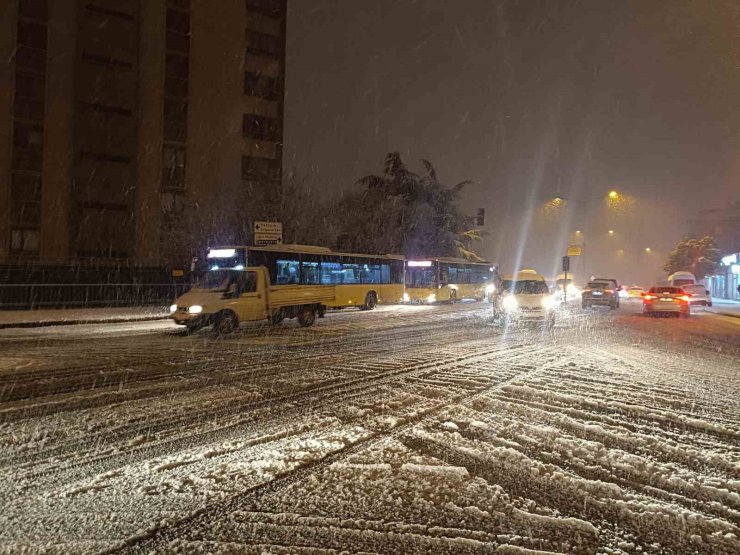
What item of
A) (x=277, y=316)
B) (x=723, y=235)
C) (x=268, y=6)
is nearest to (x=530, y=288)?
(x=277, y=316)

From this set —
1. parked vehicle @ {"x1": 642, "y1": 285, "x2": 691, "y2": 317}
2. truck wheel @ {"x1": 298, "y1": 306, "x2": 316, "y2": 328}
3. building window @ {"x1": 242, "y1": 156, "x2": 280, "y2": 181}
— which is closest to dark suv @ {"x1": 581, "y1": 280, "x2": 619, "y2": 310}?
parked vehicle @ {"x1": 642, "y1": 285, "x2": 691, "y2": 317}

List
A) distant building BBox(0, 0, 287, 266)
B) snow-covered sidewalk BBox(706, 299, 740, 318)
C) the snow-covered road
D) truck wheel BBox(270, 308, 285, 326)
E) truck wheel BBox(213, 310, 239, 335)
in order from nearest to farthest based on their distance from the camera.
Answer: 1. the snow-covered road
2. truck wheel BBox(213, 310, 239, 335)
3. truck wheel BBox(270, 308, 285, 326)
4. snow-covered sidewalk BBox(706, 299, 740, 318)
5. distant building BBox(0, 0, 287, 266)

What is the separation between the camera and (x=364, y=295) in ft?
106

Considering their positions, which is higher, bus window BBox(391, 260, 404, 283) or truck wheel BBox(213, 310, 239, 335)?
bus window BBox(391, 260, 404, 283)

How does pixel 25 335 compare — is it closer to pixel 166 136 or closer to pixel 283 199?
pixel 283 199

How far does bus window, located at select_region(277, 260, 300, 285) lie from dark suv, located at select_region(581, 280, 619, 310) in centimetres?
1710

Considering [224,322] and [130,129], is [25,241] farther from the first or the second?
[224,322]

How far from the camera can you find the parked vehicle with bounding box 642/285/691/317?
28.5m

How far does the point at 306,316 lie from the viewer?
2091 centimetres

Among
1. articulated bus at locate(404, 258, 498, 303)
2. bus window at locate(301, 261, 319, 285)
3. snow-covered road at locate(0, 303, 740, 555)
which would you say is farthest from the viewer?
articulated bus at locate(404, 258, 498, 303)

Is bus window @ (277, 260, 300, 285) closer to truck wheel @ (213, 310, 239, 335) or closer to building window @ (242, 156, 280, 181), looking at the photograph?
truck wheel @ (213, 310, 239, 335)

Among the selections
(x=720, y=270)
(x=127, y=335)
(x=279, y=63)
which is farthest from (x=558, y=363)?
(x=720, y=270)

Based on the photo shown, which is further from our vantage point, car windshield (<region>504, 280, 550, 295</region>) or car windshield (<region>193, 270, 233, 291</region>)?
car windshield (<region>504, 280, 550, 295</region>)

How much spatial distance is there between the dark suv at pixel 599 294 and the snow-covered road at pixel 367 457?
23449 millimetres
